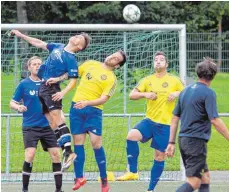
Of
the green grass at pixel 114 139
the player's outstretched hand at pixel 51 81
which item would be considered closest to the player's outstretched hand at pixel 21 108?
the player's outstretched hand at pixel 51 81

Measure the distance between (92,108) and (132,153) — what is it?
1105 mm

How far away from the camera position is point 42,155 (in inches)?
647

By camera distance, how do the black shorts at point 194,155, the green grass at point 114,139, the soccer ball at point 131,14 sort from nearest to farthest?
1. the black shorts at point 194,155
2. the soccer ball at point 131,14
3. the green grass at point 114,139

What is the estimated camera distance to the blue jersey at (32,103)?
12.0 metres

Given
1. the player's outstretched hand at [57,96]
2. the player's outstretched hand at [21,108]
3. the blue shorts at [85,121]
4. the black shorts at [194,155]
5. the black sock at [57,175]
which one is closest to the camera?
the black shorts at [194,155]

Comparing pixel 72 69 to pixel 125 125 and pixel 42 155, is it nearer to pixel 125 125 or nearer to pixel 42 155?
pixel 125 125

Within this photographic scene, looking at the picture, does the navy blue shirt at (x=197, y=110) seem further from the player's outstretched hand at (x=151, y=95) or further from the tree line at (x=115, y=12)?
the tree line at (x=115, y=12)

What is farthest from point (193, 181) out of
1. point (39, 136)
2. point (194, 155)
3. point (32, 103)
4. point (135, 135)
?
point (32, 103)

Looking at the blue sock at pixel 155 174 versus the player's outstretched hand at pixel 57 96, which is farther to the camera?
the blue sock at pixel 155 174

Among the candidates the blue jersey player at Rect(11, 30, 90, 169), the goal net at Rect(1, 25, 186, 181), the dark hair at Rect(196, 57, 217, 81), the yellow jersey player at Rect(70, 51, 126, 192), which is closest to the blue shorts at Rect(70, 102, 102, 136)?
the yellow jersey player at Rect(70, 51, 126, 192)

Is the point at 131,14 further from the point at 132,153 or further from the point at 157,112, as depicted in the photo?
the point at 132,153

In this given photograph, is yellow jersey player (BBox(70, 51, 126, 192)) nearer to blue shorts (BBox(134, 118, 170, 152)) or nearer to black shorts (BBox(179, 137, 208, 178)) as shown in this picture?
blue shorts (BBox(134, 118, 170, 152))

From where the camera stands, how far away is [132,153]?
12258mm

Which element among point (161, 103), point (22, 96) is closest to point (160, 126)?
point (161, 103)
